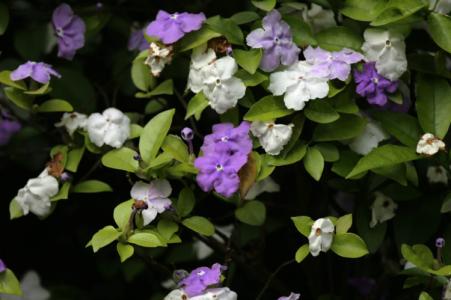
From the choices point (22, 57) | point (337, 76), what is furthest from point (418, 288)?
point (22, 57)

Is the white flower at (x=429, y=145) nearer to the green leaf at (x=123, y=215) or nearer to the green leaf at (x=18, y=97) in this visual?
the green leaf at (x=123, y=215)

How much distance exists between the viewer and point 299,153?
155 cm

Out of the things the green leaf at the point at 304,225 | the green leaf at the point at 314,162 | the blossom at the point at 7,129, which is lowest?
the blossom at the point at 7,129

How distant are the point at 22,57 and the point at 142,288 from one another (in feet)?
2.33

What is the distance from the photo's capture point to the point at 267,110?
1.57 m

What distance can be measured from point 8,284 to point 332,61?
75 centimetres

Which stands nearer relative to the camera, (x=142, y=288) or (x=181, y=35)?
(x=181, y=35)

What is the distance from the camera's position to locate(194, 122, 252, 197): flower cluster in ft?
4.93

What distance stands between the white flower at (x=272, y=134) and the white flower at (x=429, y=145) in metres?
0.24

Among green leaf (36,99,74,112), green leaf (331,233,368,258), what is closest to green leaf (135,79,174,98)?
green leaf (36,99,74,112)

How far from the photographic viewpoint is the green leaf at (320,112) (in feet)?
5.07

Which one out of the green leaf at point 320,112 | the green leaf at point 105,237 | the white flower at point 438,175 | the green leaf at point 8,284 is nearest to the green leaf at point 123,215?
the green leaf at point 105,237

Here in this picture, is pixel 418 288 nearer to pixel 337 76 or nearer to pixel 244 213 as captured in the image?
pixel 244 213

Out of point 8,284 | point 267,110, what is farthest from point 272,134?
point 8,284
